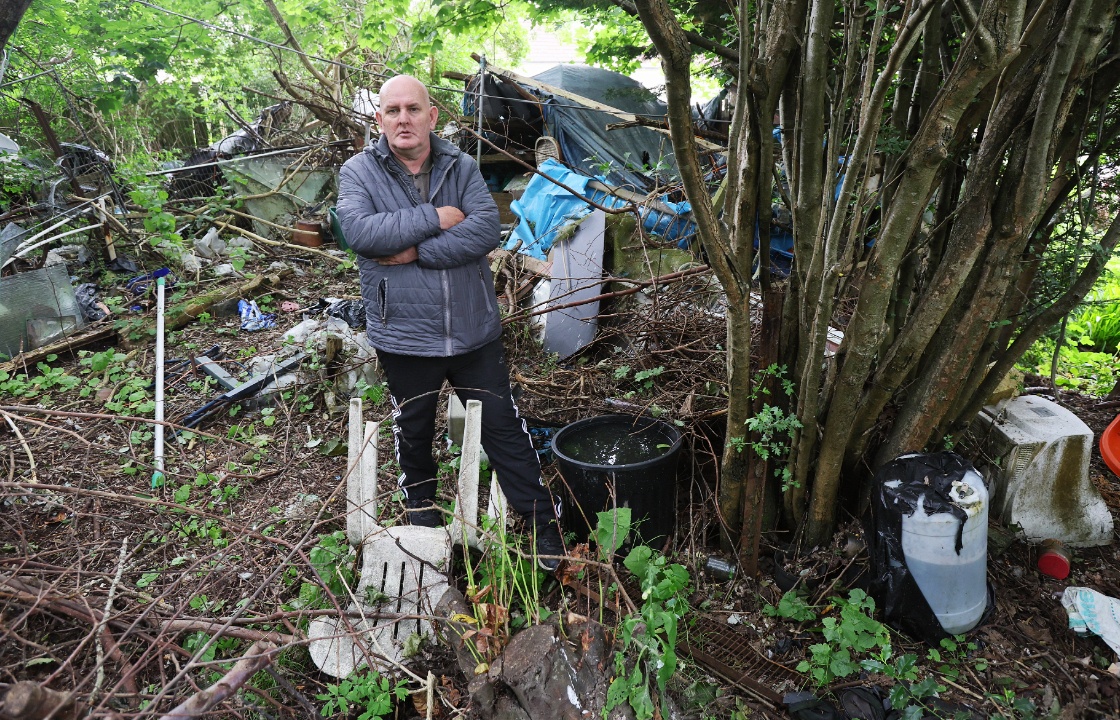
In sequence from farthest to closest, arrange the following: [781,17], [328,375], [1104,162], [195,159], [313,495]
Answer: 1. [195,159]
2. [328,375]
3. [313,495]
4. [1104,162]
5. [781,17]

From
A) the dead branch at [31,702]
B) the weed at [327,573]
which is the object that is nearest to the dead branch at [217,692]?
the dead branch at [31,702]

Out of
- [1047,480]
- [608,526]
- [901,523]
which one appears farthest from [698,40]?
[1047,480]

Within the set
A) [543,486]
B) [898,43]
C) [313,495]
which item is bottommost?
[313,495]

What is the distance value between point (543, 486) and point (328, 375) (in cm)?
249

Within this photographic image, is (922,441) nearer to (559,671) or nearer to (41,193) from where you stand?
(559,671)

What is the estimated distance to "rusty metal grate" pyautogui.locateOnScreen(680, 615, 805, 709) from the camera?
8.09 feet

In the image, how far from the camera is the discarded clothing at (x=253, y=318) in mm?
6149

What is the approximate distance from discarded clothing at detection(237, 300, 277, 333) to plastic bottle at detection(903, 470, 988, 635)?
558cm

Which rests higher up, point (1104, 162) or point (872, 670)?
point (1104, 162)

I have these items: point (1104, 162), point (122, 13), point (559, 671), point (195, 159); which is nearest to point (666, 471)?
point (559, 671)

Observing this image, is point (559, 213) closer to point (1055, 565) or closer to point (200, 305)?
point (200, 305)

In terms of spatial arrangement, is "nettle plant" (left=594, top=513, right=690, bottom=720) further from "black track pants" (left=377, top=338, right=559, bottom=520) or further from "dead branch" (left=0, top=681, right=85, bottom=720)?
"dead branch" (left=0, top=681, right=85, bottom=720)

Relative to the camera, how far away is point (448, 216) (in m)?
2.89

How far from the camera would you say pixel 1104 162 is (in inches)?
111
